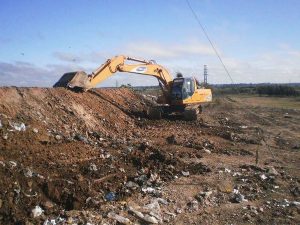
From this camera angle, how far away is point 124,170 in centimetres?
1079

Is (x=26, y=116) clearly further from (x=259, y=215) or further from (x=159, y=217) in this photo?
(x=259, y=215)

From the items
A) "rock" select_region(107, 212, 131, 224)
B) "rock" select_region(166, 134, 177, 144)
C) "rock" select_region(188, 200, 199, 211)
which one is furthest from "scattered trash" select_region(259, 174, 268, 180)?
"rock" select_region(166, 134, 177, 144)

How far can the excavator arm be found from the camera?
1838cm

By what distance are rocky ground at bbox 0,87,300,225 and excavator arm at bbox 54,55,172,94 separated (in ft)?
2.45

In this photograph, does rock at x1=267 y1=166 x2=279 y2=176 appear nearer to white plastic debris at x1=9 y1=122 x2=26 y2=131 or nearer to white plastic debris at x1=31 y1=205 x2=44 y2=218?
white plastic debris at x1=31 y1=205 x2=44 y2=218

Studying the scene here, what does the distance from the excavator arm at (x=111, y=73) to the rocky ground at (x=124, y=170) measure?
747 millimetres

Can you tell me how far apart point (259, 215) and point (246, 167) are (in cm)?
373

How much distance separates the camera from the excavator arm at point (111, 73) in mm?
18375

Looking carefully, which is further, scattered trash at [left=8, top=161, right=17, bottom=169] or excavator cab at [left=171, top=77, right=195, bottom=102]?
excavator cab at [left=171, top=77, right=195, bottom=102]

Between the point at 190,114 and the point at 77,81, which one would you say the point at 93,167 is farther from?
the point at 190,114

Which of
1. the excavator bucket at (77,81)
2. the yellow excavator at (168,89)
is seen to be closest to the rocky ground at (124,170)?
the excavator bucket at (77,81)

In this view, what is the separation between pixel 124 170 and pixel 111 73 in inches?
363

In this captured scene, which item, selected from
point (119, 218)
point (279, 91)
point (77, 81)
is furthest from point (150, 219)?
point (279, 91)

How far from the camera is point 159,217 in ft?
26.2
